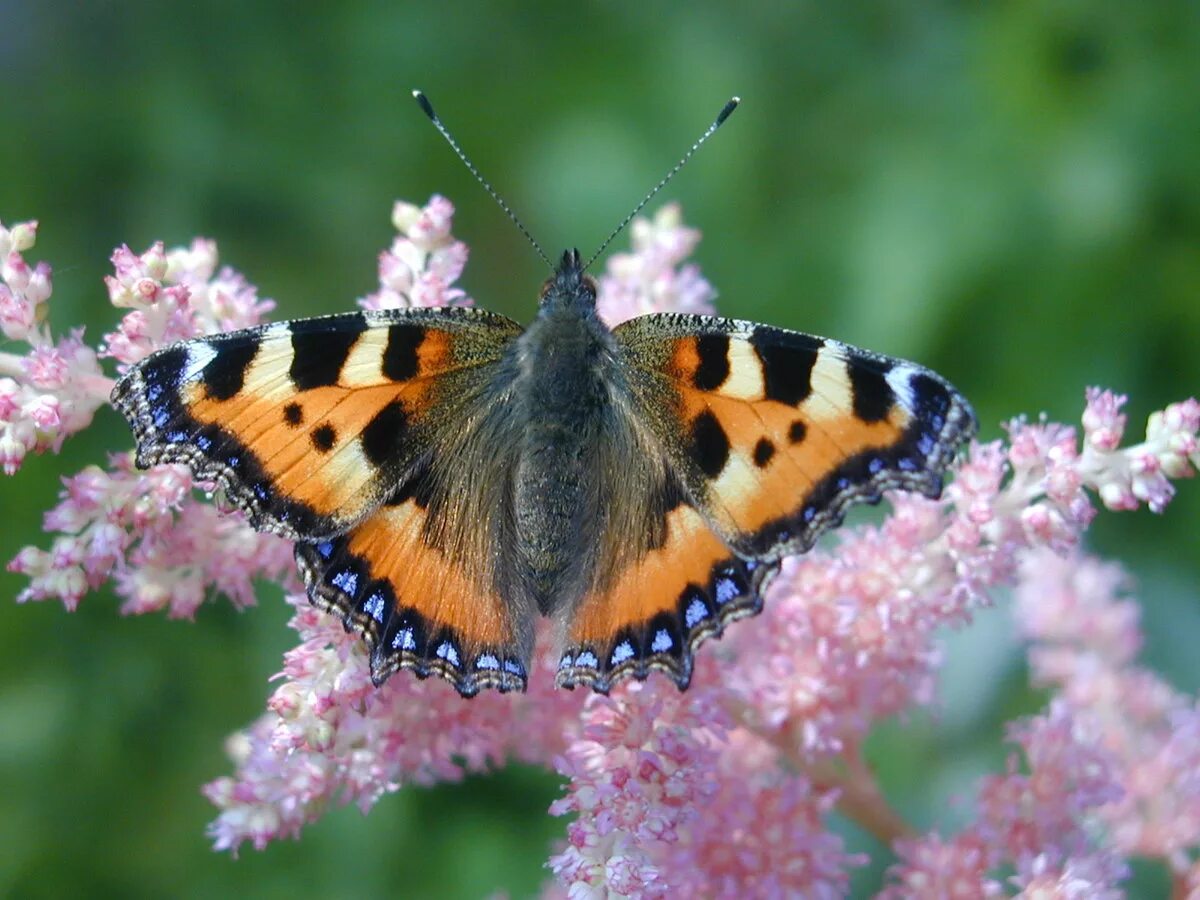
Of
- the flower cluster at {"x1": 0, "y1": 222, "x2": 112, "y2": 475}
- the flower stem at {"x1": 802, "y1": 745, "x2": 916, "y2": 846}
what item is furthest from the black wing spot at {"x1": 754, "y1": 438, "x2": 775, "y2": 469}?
the flower cluster at {"x1": 0, "y1": 222, "x2": 112, "y2": 475}

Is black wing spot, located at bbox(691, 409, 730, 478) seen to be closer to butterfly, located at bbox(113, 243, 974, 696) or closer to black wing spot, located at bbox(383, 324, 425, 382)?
butterfly, located at bbox(113, 243, 974, 696)

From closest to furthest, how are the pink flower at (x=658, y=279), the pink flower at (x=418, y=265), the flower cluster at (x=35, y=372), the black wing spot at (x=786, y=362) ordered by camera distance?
the flower cluster at (x=35, y=372) → the black wing spot at (x=786, y=362) → the pink flower at (x=418, y=265) → the pink flower at (x=658, y=279)

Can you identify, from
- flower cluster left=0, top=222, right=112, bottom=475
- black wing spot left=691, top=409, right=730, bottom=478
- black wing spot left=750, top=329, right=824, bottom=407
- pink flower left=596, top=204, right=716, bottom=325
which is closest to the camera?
flower cluster left=0, top=222, right=112, bottom=475

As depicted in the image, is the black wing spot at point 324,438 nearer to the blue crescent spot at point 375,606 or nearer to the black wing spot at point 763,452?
the blue crescent spot at point 375,606

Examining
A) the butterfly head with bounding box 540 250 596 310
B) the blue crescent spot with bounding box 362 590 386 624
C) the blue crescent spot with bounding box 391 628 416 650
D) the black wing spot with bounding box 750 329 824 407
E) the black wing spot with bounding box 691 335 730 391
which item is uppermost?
the butterfly head with bounding box 540 250 596 310

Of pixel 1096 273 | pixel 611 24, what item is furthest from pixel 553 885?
pixel 611 24

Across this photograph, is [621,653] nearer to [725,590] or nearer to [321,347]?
[725,590]

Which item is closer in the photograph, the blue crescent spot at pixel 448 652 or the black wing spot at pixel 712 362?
the blue crescent spot at pixel 448 652

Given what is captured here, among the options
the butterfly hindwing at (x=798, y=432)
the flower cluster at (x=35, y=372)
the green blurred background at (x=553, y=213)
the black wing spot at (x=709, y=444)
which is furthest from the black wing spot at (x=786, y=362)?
the green blurred background at (x=553, y=213)
